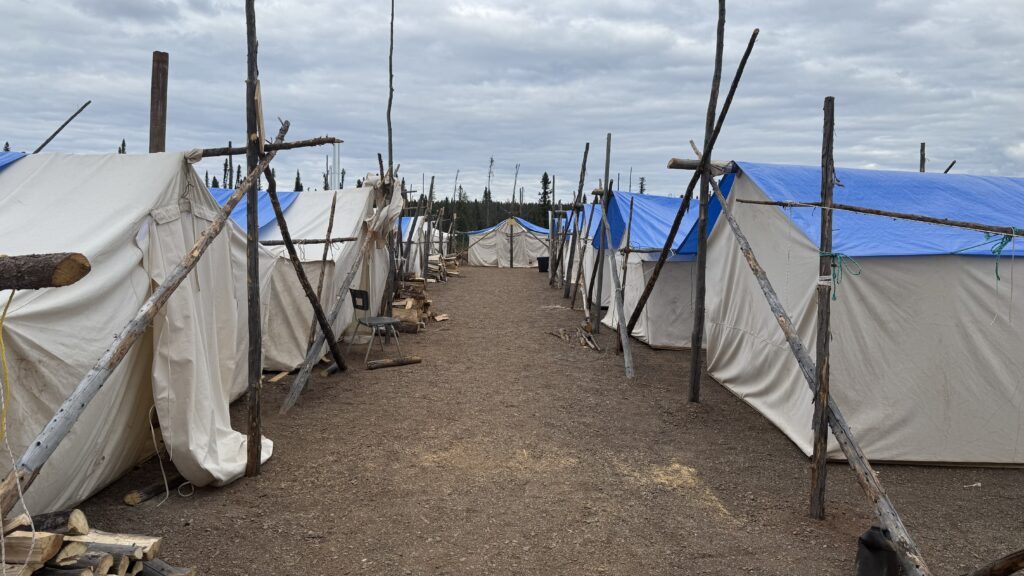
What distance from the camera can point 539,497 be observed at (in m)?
4.83

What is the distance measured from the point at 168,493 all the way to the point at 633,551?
3181mm

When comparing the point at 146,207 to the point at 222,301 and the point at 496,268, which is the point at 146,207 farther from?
the point at 496,268

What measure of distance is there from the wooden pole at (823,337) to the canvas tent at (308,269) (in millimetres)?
5947

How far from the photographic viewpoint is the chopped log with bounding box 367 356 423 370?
29.7 ft

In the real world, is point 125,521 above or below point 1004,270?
below

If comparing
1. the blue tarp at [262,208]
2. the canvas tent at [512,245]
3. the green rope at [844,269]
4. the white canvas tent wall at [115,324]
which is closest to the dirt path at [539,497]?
the white canvas tent wall at [115,324]

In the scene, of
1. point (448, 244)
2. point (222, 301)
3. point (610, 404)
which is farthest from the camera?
point (448, 244)

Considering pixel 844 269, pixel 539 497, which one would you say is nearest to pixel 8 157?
pixel 539 497

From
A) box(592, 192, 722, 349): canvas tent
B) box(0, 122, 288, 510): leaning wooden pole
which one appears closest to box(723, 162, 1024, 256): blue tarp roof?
box(592, 192, 722, 349): canvas tent

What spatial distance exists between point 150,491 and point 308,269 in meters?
4.73

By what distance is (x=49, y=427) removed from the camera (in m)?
2.81

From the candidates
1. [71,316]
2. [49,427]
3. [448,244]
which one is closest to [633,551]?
[49,427]

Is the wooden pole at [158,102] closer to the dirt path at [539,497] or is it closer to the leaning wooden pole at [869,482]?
the dirt path at [539,497]

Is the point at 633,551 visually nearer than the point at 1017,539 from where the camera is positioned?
Yes
